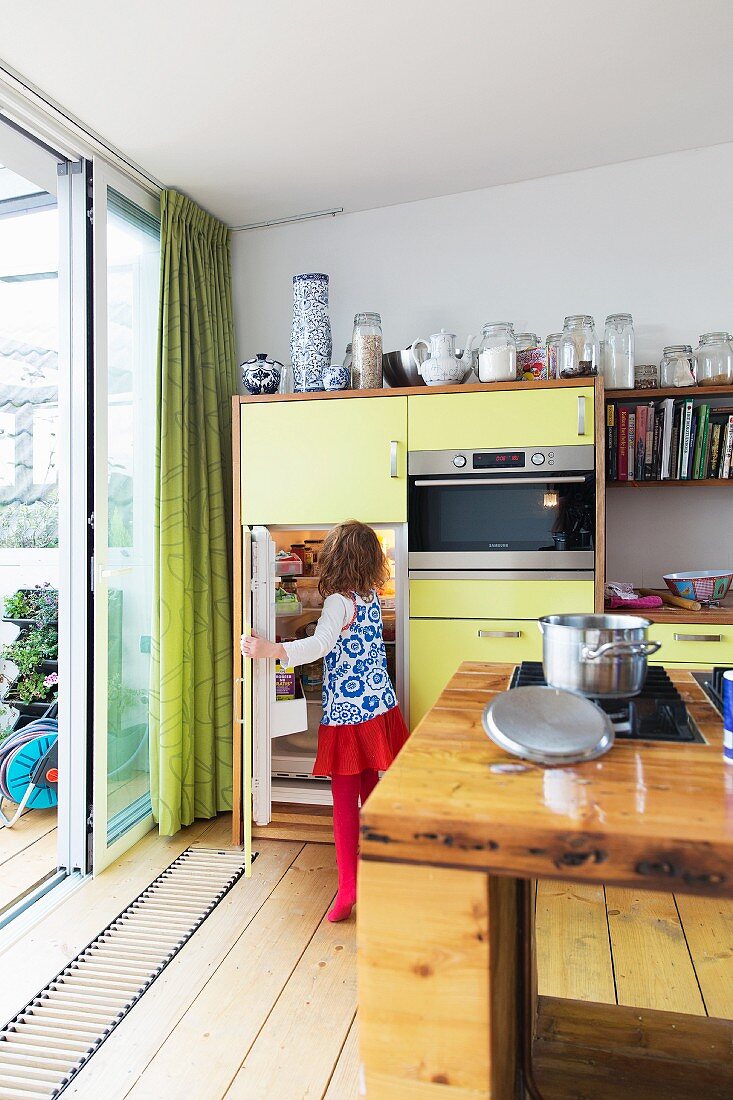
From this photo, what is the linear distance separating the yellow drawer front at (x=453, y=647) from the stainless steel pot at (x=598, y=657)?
1.62 meters

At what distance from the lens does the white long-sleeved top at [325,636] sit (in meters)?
2.48

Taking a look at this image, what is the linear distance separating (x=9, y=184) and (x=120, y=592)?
164 centimetres

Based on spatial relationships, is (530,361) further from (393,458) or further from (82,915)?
(82,915)

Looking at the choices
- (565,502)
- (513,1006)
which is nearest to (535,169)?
(565,502)

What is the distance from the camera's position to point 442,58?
90.7 inches

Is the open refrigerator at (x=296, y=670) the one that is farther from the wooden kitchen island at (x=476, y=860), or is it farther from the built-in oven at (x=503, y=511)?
the wooden kitchen island at (x=476, y=860)

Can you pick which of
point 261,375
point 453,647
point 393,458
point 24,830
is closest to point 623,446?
point 393,458

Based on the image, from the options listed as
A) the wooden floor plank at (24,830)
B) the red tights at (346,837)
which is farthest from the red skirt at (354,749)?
the wooden floor plank at (24,830)

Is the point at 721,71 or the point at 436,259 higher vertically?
the point at 721,71

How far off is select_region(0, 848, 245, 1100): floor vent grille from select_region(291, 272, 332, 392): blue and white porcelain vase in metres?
1.86

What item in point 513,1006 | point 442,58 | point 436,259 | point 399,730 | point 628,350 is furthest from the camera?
point 436,259

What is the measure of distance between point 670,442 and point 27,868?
2818mm

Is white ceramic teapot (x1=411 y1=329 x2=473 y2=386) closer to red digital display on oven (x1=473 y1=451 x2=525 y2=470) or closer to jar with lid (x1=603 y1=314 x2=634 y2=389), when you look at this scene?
red digital display on oven (x1=473 y1=451 x2=525 y2=470)

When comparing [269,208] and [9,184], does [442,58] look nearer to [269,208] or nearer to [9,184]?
[269,208]
